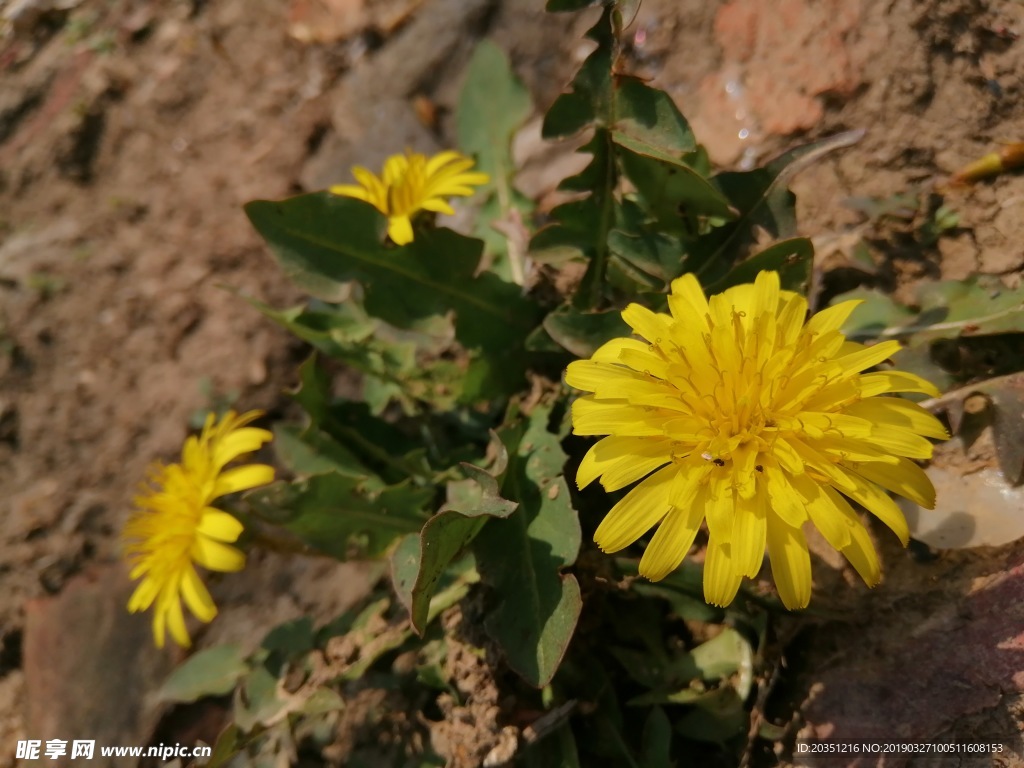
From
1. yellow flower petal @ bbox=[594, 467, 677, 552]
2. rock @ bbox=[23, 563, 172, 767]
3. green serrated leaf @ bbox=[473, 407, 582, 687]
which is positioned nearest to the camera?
yellow flower petal @ bbox=[594, 467, 677, 552]

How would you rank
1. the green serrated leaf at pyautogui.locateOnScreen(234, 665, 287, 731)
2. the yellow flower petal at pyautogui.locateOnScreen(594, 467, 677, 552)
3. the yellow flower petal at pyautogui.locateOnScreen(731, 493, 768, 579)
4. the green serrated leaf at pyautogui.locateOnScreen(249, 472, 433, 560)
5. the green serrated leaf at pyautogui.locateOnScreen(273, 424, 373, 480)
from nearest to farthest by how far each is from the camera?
1. the yellow flower petal at pyautogui.locateOnScreen(731, 493, 768, 579)
2. the yellow flower petal at pyautogui.locateOnScreen(594, 467, 677, 552)
3. the green serrated leaf at pyautogui.locateOnScreen(249, 472, 433, 560)
4. the green serrated leaf at pyautogui.locateOnScreen(234, 665, 287, 731)
5. the green serrated leaf at pyautogui.locateOnScreen(273, 424, 373, 480)

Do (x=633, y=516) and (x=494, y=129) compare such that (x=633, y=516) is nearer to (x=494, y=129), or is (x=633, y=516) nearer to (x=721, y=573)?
(x=721, y=573)

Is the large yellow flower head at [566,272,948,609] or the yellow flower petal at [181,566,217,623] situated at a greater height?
the large yellow flower head at [566,272,948,609]

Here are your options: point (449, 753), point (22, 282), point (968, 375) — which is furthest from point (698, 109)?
point (22, 282)

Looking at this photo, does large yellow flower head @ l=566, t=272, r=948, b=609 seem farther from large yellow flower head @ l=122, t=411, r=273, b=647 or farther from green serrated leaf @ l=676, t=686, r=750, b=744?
large yellow flower head @ l=122, t=411, r=273, b=647

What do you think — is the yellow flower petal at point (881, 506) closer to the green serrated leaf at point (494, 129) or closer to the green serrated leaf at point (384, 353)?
the green serrated leaf at point (384, 353)

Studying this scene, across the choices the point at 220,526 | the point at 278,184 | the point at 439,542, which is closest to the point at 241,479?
the point at 220,526

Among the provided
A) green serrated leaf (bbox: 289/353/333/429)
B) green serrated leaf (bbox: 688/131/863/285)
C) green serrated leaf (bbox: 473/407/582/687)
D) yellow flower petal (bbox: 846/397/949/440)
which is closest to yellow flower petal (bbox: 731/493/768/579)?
yellow flower petal (bbox: 846/397/949/440)
